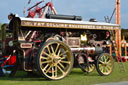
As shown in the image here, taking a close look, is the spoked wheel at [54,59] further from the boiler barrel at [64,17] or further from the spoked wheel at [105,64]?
the spoked wheel at [105,64]

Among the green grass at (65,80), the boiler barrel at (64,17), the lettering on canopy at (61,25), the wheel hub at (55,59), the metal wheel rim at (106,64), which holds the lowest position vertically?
the green grass at (65,80)

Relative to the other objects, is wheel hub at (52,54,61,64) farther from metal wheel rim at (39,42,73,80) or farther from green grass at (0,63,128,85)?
green grass at (0,63,128,85)

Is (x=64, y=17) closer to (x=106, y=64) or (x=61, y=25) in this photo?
(x=61, y=25)

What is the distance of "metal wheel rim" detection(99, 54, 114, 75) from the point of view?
390 inches

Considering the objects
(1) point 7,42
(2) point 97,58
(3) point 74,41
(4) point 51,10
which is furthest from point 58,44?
(4) point 51,10

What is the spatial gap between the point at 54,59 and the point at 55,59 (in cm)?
4

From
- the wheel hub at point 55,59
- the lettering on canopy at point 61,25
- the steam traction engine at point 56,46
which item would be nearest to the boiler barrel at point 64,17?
the steam traction engine at point 56,46

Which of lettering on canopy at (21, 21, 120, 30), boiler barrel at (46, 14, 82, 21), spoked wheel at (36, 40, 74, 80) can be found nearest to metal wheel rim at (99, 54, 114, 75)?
lettering on canopy at (21, 21, 120, 30)

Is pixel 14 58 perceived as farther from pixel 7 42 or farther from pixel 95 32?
pixel 95 32

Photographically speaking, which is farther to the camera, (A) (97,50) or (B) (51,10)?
(B) (51,10)

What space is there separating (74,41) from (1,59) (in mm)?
3324

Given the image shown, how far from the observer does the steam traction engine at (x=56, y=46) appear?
27.6 feet

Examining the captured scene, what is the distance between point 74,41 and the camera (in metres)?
9.78

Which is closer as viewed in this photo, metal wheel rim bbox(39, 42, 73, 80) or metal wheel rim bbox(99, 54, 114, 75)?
metal wheel rim bbox(39, 42, 73, 80)
